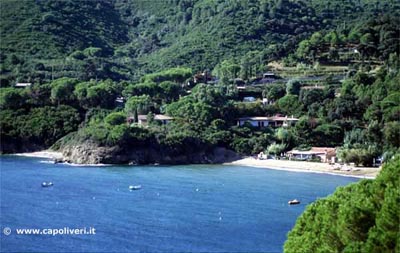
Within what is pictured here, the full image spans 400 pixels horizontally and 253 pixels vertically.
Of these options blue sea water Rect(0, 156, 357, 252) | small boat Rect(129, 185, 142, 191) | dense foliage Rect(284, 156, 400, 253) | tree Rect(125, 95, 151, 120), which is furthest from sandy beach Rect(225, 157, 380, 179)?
dense foliage Rect(284, 156, 400, 253)

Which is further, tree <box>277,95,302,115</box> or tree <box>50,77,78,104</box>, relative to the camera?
tree <box>50,77,78,104</box>

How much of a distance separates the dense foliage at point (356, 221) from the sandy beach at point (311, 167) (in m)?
20.0

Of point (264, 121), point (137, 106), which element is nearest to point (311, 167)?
point (264, 121)

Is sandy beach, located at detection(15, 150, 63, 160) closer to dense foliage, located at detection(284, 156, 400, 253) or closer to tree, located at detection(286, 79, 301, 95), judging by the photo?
tree, located at detection(286, 79, 301, 95)

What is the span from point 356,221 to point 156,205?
1525 centimetres

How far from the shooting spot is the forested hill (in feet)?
179

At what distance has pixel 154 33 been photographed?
6944 centimetres

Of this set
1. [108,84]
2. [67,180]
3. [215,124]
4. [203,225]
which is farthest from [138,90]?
[203,225]

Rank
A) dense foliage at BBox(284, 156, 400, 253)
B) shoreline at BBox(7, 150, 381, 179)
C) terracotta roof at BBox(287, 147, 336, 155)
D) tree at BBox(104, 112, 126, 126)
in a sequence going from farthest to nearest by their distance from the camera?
tree at BBox(104, 112, 126, 126)
terracotta roof at BBox(287, 147, 336, 155)
shoreline at BBox(7, 150, 381, 179)
dense foliage at BBox(284, 156, 400, 253)

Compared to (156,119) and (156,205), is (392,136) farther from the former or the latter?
(156,205)

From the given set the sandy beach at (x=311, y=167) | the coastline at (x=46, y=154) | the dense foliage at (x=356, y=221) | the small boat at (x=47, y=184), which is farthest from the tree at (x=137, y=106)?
the dense foliage at (x=356, y=221)

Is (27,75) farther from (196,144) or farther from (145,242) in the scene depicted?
(145,242)

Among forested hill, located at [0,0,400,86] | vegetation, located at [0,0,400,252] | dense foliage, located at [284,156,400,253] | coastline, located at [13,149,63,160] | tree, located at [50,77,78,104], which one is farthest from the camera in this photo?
forested hill, located at [0,0,400,86]

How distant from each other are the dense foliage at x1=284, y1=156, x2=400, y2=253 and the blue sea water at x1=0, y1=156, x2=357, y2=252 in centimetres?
680
